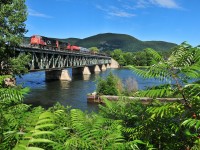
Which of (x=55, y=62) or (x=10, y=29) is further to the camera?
(x=55, y=62)

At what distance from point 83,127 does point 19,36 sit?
90.9 ft

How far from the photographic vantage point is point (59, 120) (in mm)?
5324

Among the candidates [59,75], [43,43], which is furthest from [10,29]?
[59,75]

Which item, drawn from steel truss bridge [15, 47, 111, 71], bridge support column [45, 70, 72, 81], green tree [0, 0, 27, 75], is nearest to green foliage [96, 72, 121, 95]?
steel truss bridge [15, 47, 111, 71]

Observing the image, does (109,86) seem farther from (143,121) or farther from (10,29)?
(143,121)

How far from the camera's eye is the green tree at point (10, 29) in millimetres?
27984

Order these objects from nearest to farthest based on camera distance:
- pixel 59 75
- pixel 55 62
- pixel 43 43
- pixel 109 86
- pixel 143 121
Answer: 1. pixel 143 121
2. pixel 109 86
3. pixel 43 43
4. pixel 55 62
5. pixel 59 75

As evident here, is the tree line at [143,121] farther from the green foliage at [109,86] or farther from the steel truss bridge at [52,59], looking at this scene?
the steel truss bridge at [52,59]

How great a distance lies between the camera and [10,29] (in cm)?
2895

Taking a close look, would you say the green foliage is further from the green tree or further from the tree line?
the tree line

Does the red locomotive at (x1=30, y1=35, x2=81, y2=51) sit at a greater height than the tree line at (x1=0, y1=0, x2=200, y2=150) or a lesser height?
greater

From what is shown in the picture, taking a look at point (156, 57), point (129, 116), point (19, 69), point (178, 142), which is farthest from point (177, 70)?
point (19, 69)

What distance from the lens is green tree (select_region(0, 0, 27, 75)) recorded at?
2798 centimetres

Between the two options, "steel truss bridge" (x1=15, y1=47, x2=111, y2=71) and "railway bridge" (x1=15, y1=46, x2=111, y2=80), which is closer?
"steel truss bridge" (x1=15, y1=47, x2=111, y2=71)
